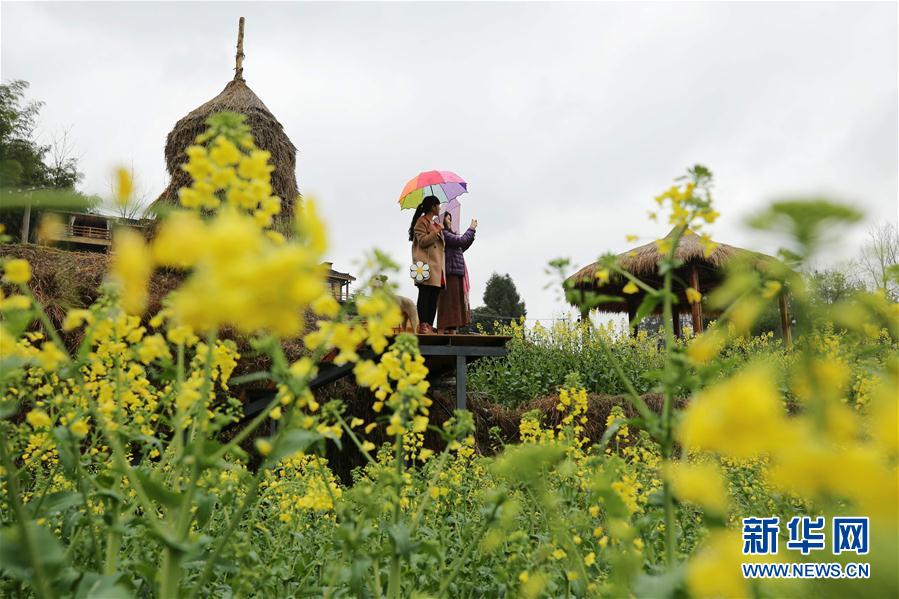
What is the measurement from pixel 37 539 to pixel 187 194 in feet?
2.21

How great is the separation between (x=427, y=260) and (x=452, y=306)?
0.76 meters

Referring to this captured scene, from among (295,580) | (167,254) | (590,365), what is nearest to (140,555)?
(295,580)

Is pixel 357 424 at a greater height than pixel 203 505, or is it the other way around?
pixel 357 424

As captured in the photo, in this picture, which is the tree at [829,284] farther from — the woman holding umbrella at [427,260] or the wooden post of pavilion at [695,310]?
the wooden post of pavilion at [695,310]

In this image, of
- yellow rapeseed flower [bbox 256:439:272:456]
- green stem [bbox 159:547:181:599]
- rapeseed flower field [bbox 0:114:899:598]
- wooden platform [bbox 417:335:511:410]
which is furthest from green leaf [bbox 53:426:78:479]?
wooden platform [bbox 417:335:511:410]

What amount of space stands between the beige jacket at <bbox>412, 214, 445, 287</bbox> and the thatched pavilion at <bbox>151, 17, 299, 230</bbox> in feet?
7.12

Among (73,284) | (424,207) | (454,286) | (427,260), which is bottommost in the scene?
(73,284)

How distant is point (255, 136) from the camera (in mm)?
8727

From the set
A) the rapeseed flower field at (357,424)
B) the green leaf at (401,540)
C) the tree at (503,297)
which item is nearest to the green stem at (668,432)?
the rapeseed flower field at (357,424)

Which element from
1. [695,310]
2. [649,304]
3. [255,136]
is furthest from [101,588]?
[695,310]

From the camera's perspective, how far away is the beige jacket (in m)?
7.29

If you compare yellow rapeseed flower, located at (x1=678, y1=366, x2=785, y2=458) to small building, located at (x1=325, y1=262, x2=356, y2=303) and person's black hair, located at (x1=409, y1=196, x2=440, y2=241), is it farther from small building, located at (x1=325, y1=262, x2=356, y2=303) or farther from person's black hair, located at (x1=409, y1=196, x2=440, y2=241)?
person's black hair, located at (x1=409, y1=196, x2=440, y2=241)

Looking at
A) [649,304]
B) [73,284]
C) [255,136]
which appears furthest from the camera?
[255,136]

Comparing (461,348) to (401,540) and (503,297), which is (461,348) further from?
(503,297)
